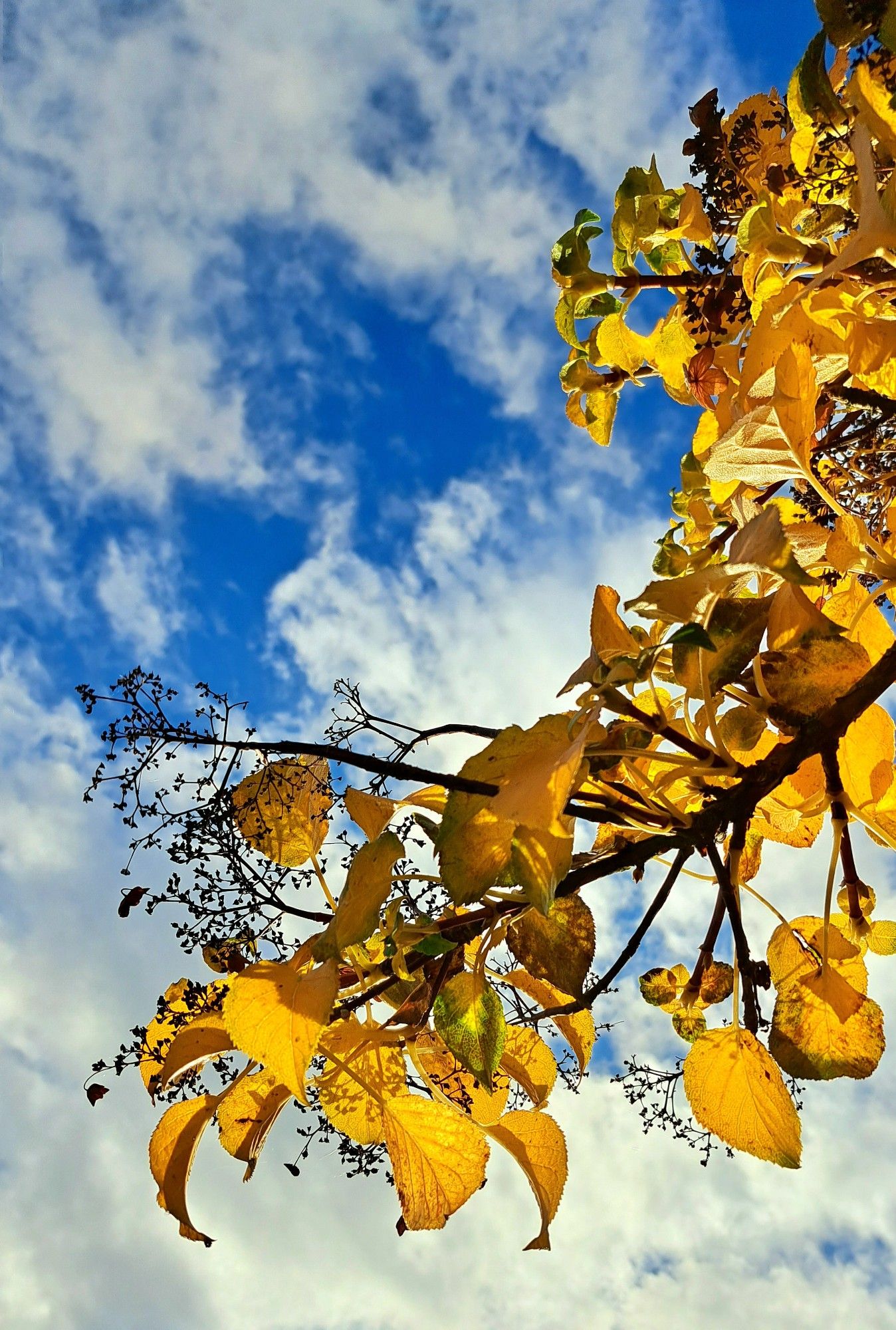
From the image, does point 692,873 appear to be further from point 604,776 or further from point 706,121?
point 706,121

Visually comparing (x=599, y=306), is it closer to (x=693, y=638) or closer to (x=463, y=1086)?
(x=693, y=638)

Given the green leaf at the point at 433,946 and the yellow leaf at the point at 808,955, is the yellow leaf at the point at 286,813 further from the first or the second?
the yellow leaf at the point at 808,955

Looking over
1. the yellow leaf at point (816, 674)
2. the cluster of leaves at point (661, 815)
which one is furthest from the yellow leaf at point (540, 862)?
the yellow leaf at point (816, 674)

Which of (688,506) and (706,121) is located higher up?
(706,121)

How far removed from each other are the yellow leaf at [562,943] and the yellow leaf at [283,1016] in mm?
150

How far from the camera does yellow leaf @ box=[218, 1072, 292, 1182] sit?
756mm

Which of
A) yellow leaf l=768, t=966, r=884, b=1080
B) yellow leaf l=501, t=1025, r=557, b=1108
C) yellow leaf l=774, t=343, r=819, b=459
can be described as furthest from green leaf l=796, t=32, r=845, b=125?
yellow leaf l=501, t=1025, r=557, b=1108

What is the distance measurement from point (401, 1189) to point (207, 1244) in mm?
149

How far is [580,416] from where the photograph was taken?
45.7 inches

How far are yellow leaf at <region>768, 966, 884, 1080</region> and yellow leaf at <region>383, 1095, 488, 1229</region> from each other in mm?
250

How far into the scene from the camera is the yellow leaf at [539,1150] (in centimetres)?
74

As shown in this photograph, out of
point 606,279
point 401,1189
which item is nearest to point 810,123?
point 606,279

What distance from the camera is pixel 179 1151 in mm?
741

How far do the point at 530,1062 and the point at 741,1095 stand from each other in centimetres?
A: 18
